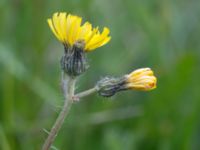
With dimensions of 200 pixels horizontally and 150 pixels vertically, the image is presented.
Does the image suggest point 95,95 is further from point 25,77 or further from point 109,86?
point 109,86

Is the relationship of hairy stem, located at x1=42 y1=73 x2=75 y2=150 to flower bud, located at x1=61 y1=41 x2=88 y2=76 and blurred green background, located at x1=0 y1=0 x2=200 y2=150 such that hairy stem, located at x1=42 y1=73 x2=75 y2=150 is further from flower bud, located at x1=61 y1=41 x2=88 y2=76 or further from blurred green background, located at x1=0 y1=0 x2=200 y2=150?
blurred green background, located at x1=0 y1=0 x2=200 y2=150

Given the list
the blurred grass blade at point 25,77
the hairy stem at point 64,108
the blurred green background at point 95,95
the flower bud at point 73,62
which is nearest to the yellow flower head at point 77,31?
the flower bud at point 73,62

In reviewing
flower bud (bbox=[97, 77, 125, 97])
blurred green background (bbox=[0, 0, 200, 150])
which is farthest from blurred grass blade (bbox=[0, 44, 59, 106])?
flower bud (bbox=[97, 77, 125, 97])

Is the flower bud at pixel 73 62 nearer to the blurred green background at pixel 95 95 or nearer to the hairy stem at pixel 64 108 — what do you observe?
the hairy stem at pixel 64 108

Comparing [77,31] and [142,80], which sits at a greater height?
[77,31]

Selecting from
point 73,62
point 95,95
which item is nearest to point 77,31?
point 73,62

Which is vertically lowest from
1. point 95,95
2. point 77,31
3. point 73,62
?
point 95,95

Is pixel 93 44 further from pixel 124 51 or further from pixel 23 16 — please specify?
pixel 124 51

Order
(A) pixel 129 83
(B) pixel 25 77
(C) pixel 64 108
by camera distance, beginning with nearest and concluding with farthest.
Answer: (C) pixel 64 108
(A) pixel 129 83
(B) pixel 25 77
